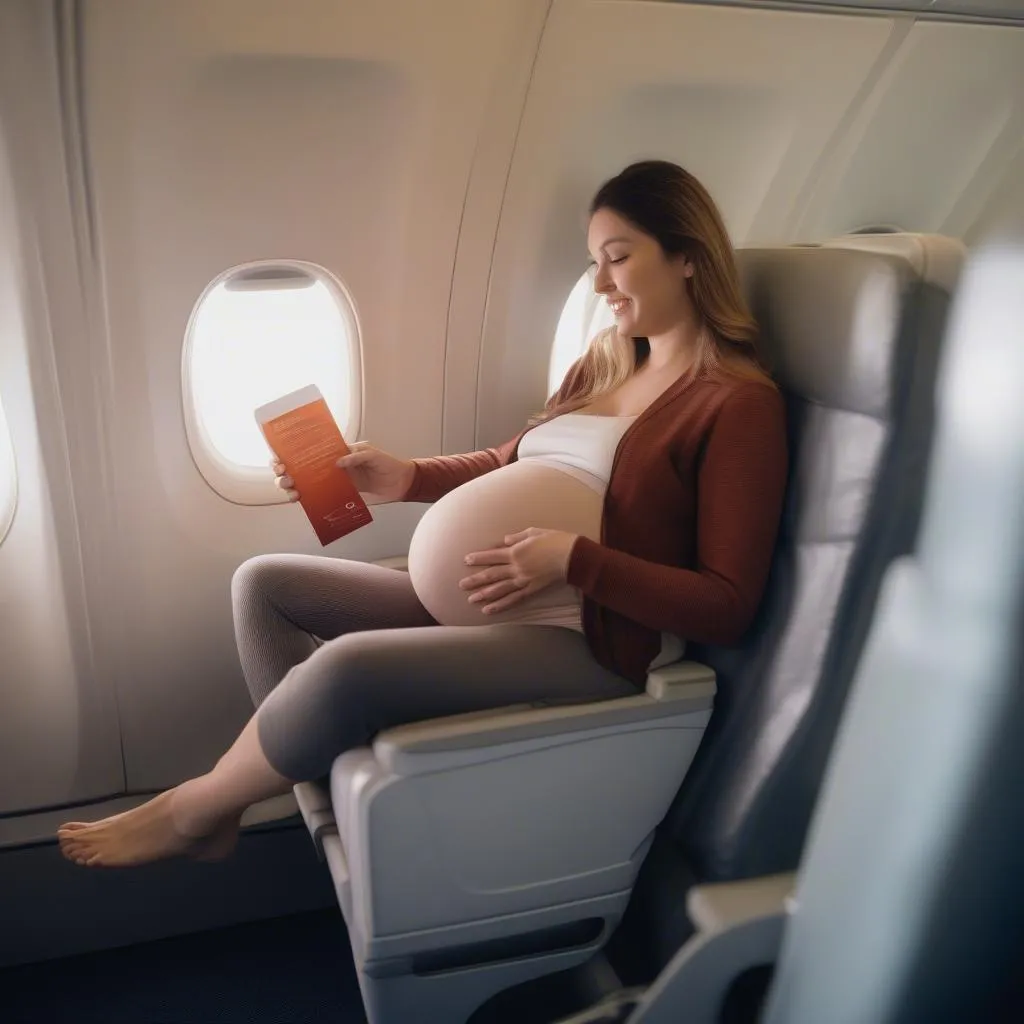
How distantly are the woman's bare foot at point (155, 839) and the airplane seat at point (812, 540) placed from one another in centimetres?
78


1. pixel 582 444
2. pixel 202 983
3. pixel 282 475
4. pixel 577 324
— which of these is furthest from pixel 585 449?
pixel 202 983

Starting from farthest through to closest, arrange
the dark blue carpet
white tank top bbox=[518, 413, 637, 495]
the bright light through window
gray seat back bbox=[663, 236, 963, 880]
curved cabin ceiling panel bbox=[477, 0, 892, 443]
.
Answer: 1. the bright light through window
2. the dark blue carpet
3. curved cabin ceiling panel bbox=[477, 0, 892, 443]
4. white tank top bbox=[518, 413, 637, 495]
5. gray seat back bbox=[663, 236, 963, 880]

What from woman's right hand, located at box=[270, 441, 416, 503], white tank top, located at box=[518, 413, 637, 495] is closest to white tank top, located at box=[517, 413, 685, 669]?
white tank top, located at box=[518, 413, 637, 495]

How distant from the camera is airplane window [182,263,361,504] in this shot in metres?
2.06

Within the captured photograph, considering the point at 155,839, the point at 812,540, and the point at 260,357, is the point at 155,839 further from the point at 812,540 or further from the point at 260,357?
the point at 812,540

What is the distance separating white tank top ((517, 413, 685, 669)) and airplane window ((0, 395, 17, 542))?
1.03 meters

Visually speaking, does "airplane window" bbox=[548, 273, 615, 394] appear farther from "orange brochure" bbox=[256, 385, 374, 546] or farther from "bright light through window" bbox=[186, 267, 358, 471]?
"orange brochure" bbox=[256, 385, 374, 546]

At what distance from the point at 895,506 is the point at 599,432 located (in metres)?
0.59

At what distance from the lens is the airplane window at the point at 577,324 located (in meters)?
2.48

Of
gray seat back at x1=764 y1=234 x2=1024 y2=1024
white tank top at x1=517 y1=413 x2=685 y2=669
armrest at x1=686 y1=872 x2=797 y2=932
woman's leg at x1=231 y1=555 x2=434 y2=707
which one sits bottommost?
armrest at x1=686 y1=872 x2=797 y2=932

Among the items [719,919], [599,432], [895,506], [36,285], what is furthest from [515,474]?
[36,285]

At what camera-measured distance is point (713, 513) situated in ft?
5.06

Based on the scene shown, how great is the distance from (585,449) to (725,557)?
1.26 ft

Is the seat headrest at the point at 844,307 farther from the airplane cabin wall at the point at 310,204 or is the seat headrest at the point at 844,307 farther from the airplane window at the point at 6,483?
the airplane window at the point at 6,483
